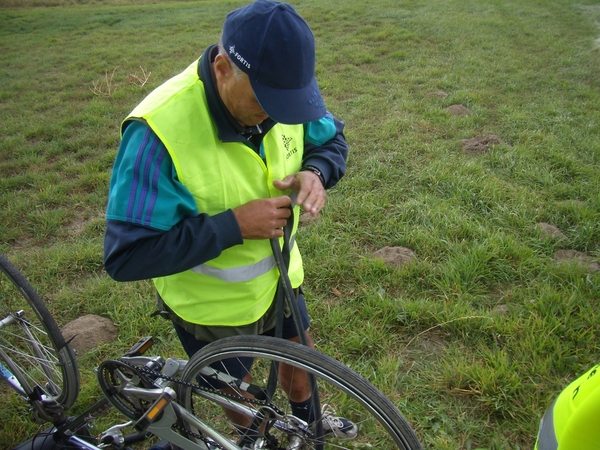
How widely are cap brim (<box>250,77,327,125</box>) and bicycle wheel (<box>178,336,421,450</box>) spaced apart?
0.73m

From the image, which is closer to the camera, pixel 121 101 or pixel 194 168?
pixel 194 168

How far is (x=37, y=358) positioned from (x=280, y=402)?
139 centimetres

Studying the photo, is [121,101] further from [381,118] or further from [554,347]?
[554,347]

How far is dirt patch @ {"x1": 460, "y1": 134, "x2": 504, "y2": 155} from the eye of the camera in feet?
16.6

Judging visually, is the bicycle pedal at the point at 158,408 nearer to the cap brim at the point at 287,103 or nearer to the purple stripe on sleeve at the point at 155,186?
the purple stripe on sleeve at the point at 155,186

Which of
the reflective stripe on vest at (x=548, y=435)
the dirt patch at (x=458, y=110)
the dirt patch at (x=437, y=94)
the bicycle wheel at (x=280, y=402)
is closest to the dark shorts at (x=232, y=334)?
the bicycle wheel at (x=280, y=402)

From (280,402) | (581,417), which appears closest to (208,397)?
(280,402)

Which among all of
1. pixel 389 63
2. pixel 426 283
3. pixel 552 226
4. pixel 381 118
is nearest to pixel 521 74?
pixel 389 63

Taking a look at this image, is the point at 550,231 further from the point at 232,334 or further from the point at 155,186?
the point at 155,186

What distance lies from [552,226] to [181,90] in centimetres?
338

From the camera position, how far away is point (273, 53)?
134 centimetres

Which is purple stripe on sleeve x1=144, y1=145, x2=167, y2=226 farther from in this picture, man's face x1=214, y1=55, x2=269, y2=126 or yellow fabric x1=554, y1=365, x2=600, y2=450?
yellow fabric x1=554, y1=365, x2=600, y2=450

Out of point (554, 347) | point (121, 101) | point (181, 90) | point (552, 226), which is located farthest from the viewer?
point (121, 101)

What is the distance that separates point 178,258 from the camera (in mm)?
1413
